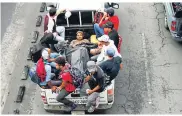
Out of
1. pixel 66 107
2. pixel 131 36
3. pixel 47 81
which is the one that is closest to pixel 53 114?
pixel 66 107

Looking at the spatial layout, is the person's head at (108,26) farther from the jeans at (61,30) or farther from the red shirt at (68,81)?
the red shirt at (68,81)

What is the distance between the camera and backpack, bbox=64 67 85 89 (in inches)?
373

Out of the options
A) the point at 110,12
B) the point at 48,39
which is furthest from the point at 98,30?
the point at 48,39

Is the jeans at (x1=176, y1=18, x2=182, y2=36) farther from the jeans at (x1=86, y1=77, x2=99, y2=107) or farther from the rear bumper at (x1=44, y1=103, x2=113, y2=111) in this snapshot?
the jeans at (x1=86, y1=77, x2=99, y2=107)

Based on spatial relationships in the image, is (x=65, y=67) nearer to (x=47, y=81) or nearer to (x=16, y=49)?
(x=47, y=81)

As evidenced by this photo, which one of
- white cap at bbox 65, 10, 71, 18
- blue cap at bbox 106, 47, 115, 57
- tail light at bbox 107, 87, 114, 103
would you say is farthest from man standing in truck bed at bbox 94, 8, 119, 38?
tail light at bbox 107, 87, 114, 103

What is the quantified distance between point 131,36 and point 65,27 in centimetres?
262

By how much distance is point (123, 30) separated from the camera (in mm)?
13875

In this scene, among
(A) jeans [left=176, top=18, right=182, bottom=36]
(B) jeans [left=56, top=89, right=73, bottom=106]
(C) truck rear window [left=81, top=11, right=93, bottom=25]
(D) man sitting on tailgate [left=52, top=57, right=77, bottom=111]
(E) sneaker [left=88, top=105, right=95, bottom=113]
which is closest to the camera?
(D) man sitting on tailgate [left=52, top=57, right=77, bottom=111]

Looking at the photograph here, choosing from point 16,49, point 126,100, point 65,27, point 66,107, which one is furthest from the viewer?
point 16,49

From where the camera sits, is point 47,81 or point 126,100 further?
point 126,100

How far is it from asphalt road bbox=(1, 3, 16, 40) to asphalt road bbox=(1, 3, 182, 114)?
205mm

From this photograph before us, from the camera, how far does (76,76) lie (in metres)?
9.48

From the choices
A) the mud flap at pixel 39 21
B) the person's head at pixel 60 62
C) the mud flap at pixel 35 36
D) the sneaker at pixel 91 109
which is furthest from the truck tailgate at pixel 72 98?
the mud flap at pixel 39 21
